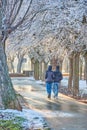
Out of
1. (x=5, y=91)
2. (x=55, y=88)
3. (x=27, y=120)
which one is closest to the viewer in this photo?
(x=27, y=120)

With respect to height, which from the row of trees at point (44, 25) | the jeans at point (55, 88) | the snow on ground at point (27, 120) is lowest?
the snow on ground at point (27, 120)

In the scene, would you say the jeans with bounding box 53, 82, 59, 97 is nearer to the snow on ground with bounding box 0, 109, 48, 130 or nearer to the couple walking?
the couple walking

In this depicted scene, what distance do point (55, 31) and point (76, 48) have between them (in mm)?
2511

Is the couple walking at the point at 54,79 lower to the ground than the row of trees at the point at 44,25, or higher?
lower

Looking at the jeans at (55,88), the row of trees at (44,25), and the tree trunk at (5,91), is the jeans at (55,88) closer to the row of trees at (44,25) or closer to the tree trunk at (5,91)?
the row of trees at (44,25)

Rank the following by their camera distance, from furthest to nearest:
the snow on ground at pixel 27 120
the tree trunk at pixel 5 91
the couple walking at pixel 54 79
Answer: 1. the couple walking at pixel 54 79
2. the tree trunk at pixel 5 91
3. the snow on ground at pixel 27 120

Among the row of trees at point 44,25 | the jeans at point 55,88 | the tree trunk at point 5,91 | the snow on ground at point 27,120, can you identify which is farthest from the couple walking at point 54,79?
the snow on ground at point 27,120

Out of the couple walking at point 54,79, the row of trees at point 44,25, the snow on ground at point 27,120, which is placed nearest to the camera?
the snow on ground at point 27,120

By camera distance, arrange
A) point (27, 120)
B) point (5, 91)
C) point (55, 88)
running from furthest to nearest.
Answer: point (55, 88) → point (5, 91) → point (27, 120)

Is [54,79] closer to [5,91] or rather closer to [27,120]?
[5,91]

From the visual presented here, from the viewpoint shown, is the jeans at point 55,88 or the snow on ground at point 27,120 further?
the jeans at point 55,88

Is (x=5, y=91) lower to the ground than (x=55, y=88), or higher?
higher

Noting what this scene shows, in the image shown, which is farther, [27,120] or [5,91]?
[5,91]

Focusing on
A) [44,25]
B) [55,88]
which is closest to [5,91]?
[55,88]
